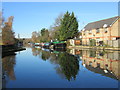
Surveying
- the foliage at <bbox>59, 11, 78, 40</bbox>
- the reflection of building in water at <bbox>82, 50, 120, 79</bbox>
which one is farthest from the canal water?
the foliage at <bbox>59, 11, 78, 40</bbox>

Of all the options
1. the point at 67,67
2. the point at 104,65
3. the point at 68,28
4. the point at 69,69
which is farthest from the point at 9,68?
the point at 68,28

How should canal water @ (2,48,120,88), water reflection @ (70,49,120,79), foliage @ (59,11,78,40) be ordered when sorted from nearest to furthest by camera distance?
canal water @ (2,48,120,88)
water reflection @ (70,49,120,79)
foliage @ (59,11,78,40)

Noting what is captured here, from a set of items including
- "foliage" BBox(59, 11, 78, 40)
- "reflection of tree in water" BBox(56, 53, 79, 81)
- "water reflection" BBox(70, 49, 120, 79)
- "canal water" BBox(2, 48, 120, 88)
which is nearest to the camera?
"canal water" BBox(2, 48, 120, 88)

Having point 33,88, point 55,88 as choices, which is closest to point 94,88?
point 55,88

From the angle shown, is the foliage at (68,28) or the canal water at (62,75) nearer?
the canal water at (62,75)

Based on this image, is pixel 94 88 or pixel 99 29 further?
pixel 99 29

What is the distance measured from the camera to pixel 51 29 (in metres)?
60.9

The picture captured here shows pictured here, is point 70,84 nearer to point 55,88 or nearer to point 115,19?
point 55,88

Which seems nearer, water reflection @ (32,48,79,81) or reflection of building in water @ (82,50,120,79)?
water reflection @ (32,48,79,81)

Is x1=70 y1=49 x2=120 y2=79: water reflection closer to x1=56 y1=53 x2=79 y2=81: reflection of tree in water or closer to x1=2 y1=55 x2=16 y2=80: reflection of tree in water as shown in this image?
x1=56 y1=53 x2=79 y2=81: reflection of tree in water

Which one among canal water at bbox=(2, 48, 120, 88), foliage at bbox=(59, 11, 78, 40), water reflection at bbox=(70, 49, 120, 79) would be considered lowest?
canal water at bbox=(2, 48, 120, 88)

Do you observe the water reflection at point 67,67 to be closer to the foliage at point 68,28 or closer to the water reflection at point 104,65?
the water reflection at point 104,65

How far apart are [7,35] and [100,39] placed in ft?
78.7

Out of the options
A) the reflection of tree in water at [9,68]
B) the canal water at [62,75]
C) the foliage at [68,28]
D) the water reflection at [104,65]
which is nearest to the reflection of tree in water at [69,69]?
the canal water at [62,75]
